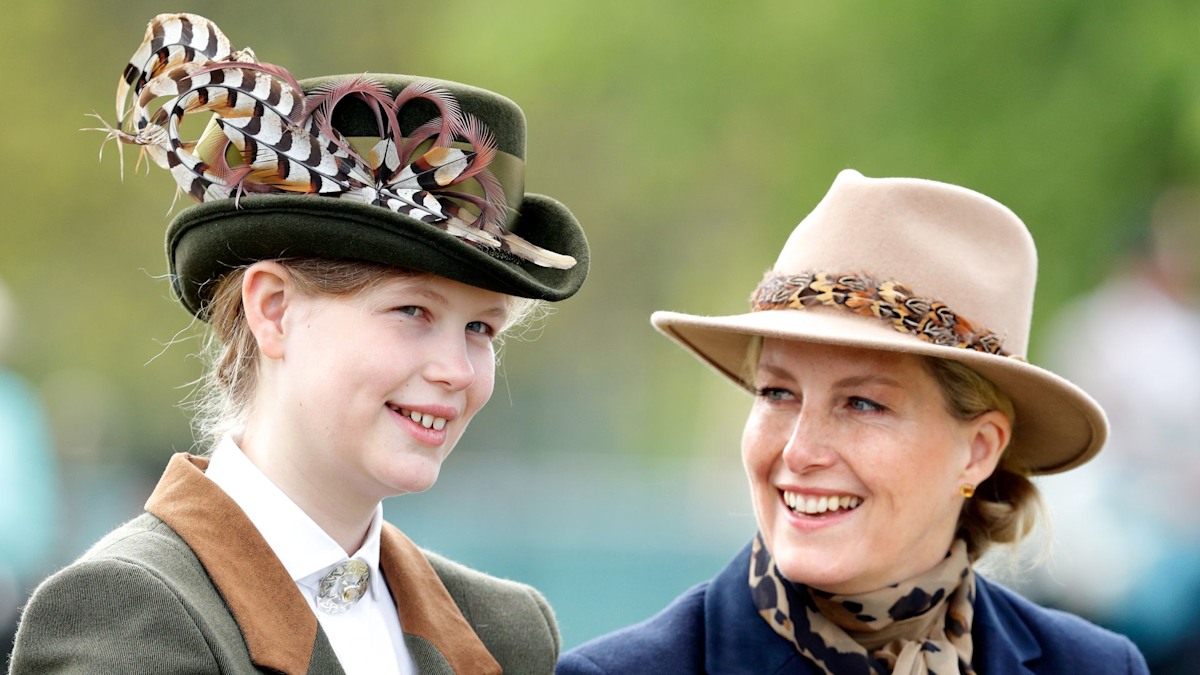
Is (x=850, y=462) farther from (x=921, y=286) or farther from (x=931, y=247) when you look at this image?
(x=931, y=247)

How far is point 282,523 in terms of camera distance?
10.8 ft

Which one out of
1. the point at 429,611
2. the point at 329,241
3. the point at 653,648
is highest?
the point at 329,241

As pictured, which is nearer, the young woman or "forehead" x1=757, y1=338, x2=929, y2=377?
the young woman

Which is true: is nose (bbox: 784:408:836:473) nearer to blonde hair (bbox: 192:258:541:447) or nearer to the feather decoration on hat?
blonde hair (bbox: 192:258:541:447)

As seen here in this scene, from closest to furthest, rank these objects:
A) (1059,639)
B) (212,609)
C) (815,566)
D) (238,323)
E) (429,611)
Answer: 1. (212,609)
2. (238,323)
3. (429,611)
4. (815,566)
5. (1059,639)

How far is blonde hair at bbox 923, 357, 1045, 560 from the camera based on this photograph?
385cm

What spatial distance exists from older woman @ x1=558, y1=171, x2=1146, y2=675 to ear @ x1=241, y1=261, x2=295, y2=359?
1032 mm

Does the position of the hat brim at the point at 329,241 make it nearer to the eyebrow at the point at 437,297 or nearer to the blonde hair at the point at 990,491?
the eyebrow at the point at 437,297

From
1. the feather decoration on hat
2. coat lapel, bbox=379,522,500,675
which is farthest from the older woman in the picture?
the feather decoration on hat

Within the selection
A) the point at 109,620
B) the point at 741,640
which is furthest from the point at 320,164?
the point at 741,640

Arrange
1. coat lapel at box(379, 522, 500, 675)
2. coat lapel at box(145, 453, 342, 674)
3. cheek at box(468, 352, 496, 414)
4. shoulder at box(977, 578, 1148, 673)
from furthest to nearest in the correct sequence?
shoulder at box(977, 578, 1148, 673) → coat lapel at box(379, 522, 500, 675) → cheek at box(468, 352, 496, 414) → coat lapel at box(145, 453, 342, 674)

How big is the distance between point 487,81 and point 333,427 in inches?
350

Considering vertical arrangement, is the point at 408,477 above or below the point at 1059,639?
above

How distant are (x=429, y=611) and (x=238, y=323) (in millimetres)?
741
